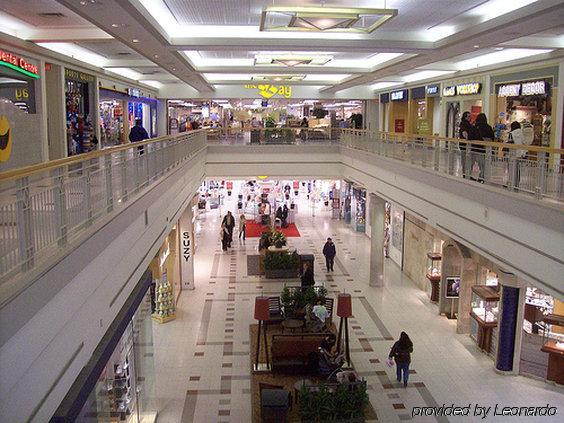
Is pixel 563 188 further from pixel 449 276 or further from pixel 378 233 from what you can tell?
pixel 378 233

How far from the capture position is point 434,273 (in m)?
17.5

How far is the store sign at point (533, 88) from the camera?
1446 centimetres

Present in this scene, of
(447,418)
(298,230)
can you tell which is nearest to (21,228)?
(447,418)

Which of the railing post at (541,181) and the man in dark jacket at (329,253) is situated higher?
the railing post at (541,181)

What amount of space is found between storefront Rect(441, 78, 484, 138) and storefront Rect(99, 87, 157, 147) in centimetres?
1219

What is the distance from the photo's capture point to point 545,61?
47.1ft

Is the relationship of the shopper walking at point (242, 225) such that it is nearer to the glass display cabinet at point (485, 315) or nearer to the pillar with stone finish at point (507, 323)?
the glass display cabinet at point (485, 315)

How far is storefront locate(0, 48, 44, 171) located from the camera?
448 inches

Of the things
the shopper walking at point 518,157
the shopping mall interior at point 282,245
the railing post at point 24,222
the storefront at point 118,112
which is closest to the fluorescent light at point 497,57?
the shopping mall interior at point 282,245

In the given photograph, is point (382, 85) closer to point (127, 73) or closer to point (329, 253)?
point (329, 253)

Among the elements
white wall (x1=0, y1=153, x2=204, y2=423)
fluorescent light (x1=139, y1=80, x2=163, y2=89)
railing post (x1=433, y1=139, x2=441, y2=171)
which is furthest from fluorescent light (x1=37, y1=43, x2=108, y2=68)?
railing post (x1=433, y1=139, x2=441, y2=171)

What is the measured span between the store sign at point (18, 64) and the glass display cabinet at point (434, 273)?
12086 millimetres

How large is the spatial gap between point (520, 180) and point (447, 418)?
15.6ft

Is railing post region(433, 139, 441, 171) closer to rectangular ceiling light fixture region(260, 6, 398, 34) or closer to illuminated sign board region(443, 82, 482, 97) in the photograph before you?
rectangular ceiling light fixture region(260, 6, 398, 34)
